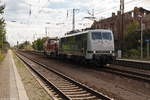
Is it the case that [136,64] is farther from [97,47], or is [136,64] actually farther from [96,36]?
[96,36]

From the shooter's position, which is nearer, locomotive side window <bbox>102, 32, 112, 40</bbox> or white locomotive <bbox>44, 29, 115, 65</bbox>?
white locomotive <bbox>44, 29, 115, 65</bbox>

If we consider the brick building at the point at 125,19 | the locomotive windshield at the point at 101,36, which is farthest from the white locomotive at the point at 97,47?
the brick building at the point at 125,19

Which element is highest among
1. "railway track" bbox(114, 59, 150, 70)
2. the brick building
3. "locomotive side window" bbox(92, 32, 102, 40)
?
the brick building

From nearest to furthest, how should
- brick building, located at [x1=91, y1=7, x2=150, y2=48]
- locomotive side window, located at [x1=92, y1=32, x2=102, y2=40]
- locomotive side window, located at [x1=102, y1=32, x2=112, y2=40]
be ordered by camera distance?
locomotive side window, located at [x1=92, y1=32, x2=102, y2=40] < locomotive side window, located at [x1=102, y1=32, x2=112, y2=40] < brick building, located at [x1=91, y1=7, x2=150, y2=48]

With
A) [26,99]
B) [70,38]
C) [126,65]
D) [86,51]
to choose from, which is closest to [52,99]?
[26,99]

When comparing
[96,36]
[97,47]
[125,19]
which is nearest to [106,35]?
[96,36]

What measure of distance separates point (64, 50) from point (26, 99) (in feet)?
86.9

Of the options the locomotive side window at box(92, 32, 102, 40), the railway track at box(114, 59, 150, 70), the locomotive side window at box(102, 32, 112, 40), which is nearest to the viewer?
the railway track at box(114, 59, 150, 70)

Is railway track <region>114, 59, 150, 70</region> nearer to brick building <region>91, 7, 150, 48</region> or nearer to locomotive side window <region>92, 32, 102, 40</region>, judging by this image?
locomotive side window <region>92, 32, 102, 40</region>

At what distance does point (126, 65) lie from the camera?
30359 mm

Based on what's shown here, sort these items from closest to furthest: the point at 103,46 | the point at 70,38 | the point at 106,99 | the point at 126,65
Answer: the point at 106,99 → the point at 103,46 → the point at 126,65 → the point at 70,38

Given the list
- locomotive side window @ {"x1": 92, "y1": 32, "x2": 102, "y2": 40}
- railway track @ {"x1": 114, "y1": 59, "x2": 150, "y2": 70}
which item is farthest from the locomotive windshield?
railway track @ {"x1": 114, "y1": 59, "x2": 150, "y2": 70}

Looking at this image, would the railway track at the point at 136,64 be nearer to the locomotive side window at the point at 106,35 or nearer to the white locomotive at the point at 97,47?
the white locomotive at the point at 97,47

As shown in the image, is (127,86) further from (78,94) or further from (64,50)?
(64,50)
